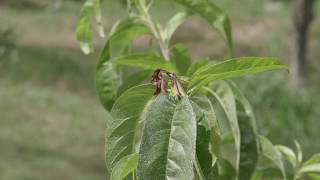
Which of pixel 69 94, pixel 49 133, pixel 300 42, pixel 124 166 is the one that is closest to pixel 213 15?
pixel 124 166

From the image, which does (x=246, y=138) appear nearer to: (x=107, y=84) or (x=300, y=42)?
(x=107, y=84)

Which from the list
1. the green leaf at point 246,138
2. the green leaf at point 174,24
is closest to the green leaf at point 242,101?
the green leaf at point 246,138

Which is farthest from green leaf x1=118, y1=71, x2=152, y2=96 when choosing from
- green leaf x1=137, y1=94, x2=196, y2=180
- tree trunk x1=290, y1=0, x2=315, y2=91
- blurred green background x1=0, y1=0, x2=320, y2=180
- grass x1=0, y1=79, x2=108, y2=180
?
tree trunk x1=290, y1=0, x2=315, y2=91

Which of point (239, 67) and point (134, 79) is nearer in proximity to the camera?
point (239, 67)

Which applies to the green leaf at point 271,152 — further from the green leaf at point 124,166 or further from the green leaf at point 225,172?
the green leaf at point 124,166

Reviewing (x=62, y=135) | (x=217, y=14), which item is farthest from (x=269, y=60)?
(x=62, y=135)
